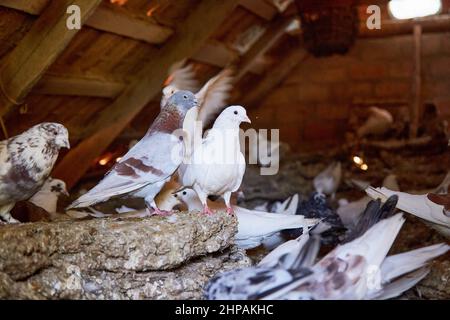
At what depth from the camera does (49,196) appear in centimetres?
253

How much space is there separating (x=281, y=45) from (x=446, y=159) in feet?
5.59

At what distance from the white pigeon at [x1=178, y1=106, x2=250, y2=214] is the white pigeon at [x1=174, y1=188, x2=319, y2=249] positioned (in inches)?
12.5

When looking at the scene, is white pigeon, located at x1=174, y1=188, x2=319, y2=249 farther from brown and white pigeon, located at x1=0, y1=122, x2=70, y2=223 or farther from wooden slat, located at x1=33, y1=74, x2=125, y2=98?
wooden slat, located at x1=33, y1=74, x2=125, y2=98

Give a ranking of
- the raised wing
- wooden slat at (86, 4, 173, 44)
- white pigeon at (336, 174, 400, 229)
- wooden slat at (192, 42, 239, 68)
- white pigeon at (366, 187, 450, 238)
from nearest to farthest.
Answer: white pigeon at (366, 187, 450, 238) → the raised wing → wooden slat at (86, 4, 173, 44) → white pigeon at (336, 174, 400, 229) → wooden slat at (192, 42, 239, 68)

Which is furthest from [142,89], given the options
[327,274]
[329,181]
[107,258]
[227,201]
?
[327,274]

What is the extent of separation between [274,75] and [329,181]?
1419 millimetres

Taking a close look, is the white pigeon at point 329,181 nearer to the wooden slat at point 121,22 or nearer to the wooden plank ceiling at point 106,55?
the wooden plank ceiling at point 106,55

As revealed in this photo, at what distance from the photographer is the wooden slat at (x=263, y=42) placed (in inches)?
170

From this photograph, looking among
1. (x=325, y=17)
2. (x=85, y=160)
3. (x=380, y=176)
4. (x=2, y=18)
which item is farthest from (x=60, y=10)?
(x=380, y=176)

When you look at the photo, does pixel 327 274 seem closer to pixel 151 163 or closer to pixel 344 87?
pixel 151 163

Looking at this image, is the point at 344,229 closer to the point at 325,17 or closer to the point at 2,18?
the point at 325,17

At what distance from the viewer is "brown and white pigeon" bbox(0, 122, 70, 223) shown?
6.15ft

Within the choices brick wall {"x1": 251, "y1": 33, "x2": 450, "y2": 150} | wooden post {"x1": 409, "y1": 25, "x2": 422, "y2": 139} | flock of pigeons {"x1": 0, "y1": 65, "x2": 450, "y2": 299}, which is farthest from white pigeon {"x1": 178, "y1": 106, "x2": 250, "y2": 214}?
wooden post {"x1": 409, "y1": 25, "x2": 422, "y2": 139}

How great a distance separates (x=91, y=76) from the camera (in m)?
3.05
